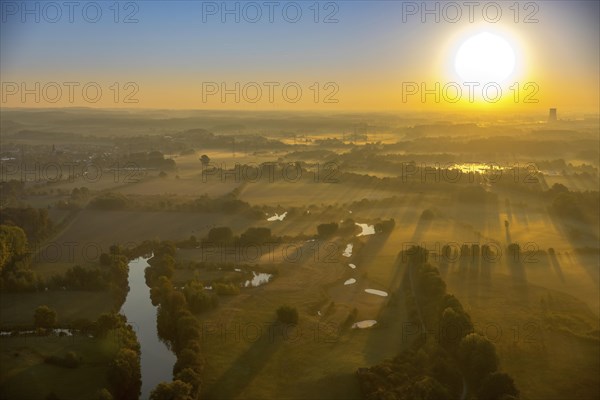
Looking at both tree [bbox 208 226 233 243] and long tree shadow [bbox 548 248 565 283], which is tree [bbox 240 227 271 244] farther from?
Result: long tree shadow [bbox 548 248 565 283]

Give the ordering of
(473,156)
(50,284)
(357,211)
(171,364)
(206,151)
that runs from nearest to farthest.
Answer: (171,364), (50,284), (357,211), (473,156), (206,151)

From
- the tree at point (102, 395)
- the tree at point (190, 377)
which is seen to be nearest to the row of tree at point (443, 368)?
the tree at point (190, 377)

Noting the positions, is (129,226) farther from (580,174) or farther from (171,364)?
(580,174)

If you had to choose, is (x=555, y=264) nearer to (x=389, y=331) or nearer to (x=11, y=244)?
(x=389, y=331)

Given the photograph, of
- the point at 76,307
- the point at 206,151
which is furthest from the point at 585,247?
the point at 206,151

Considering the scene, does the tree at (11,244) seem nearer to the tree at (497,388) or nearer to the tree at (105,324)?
the tree at (105,324)

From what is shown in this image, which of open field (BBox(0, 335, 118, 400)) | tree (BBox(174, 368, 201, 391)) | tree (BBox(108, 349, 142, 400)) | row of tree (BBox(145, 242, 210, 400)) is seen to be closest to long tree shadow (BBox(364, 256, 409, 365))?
tree (BBox(174, 368, 201, 391))

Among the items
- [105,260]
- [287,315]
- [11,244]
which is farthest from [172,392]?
[11,244]

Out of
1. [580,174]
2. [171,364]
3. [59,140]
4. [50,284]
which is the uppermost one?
[59,140]
